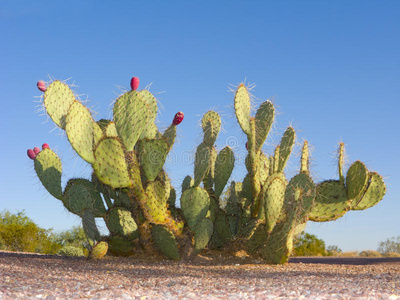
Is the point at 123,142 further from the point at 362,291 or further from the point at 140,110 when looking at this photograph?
the point at 362,291

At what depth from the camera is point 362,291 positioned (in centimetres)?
442

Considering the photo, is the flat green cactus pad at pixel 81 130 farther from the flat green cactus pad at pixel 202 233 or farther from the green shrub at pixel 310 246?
the green shrub at pixel 310 246

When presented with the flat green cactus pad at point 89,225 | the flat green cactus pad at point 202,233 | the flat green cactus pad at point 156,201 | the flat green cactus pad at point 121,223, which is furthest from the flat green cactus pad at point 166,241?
the flat green cactus pad at point 89,225

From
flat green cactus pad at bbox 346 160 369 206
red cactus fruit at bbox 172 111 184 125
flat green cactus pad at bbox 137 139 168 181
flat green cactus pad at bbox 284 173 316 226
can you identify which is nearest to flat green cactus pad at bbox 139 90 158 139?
flat green cactus pad at bbox 137 139 168 181

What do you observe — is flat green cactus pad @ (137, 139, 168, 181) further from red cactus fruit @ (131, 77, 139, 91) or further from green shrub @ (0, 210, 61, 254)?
green shrub @ (0, 210, 61, 254)

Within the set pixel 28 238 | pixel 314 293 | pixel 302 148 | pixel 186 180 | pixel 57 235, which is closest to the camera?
pixel 314 293

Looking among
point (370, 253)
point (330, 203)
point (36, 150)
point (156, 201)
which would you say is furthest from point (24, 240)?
point (370, 253)

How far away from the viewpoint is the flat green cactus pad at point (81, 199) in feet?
26.9

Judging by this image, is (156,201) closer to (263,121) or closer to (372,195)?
(263,121)

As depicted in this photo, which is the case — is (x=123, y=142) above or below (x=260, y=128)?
below

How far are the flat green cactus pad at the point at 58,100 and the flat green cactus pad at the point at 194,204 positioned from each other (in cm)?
253

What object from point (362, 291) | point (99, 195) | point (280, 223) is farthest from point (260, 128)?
point (362, 291)

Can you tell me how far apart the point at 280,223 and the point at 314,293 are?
152 inches

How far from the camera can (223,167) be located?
844 centimetres
